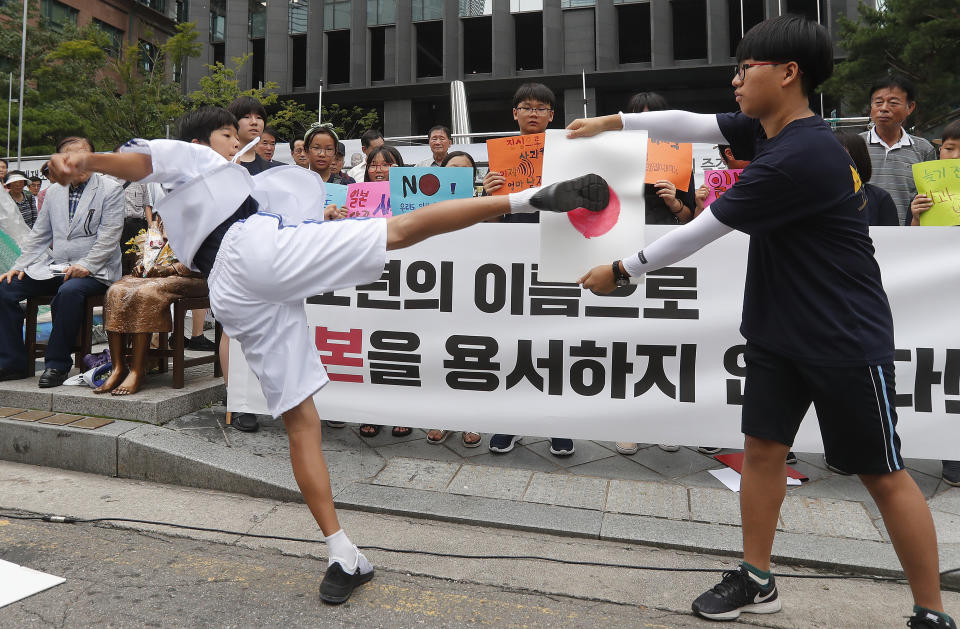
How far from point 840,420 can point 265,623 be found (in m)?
2.02

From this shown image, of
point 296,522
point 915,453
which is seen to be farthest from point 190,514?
point 915,453

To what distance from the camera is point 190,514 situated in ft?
11.2

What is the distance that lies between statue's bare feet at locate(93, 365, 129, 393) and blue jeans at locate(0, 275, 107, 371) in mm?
534

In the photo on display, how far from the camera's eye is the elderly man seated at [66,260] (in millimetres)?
4922

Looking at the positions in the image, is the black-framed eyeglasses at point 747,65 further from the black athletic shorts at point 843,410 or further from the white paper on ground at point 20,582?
the white paper on ground at point 20,582

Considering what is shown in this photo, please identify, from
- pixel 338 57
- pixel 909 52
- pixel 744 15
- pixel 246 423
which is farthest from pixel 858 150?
pixel 338 57

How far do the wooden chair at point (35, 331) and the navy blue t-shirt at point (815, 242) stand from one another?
457 cm

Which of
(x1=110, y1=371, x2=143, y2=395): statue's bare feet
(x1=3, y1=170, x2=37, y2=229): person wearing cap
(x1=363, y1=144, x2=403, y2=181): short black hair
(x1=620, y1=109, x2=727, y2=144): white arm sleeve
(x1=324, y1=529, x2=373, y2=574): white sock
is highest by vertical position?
(x1=3, y1=170, x2=37, y2=229): person wearing cap

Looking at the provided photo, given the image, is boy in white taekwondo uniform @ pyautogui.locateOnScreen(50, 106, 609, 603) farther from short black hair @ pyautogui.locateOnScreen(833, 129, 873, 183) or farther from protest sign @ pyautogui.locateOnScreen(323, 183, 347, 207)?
protest sign @ pyautogui.locateOnScreen(323, 183, 347, 207)

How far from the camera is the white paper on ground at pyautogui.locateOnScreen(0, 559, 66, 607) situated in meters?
2.46

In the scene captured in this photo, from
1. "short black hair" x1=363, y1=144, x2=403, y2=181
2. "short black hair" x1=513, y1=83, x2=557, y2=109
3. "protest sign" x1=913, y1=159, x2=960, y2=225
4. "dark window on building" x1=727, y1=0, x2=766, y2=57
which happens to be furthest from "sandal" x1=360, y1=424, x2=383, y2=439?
"dark window on building" x1=727, y1=0, x2=766, y2=57

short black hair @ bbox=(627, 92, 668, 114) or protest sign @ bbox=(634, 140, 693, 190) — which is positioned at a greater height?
short black hair @ bbox=(627, 92, 668, 114)

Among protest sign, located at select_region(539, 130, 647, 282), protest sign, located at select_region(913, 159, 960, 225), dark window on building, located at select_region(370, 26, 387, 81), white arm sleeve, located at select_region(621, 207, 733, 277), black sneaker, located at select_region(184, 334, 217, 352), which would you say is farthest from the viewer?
dark window on building, located at select_region(370, 26, 387, 81)

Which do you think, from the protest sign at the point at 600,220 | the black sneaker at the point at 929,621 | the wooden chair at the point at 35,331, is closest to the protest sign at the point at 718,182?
the protest sign at the point at 600,220
